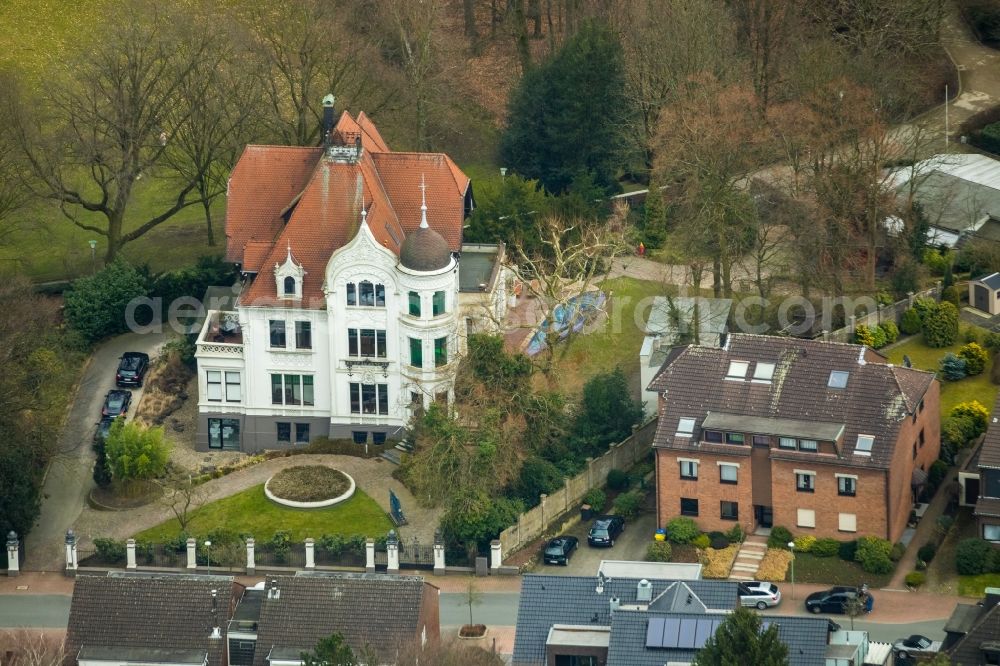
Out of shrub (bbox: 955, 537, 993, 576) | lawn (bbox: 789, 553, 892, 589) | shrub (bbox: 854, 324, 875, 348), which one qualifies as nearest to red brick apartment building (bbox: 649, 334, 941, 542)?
lawn (bbox: 789, 553, 892, 589)

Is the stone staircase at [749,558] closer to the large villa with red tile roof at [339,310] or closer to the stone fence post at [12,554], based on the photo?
the large villa with red tile roof at [339,310]

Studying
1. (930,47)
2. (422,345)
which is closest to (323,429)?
(422,345)

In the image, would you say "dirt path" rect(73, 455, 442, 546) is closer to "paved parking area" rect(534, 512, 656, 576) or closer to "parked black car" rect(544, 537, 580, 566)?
"parked black car" rect(544, 537, 580, 566)

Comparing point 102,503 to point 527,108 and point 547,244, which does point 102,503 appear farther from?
point 527,108

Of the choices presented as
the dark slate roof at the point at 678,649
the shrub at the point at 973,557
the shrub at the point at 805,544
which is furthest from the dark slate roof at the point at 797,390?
the dark slate roof at the point at 678,649

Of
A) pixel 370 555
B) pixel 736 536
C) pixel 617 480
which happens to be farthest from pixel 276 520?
pixel 736 536

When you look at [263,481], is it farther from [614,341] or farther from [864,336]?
[864,336]
